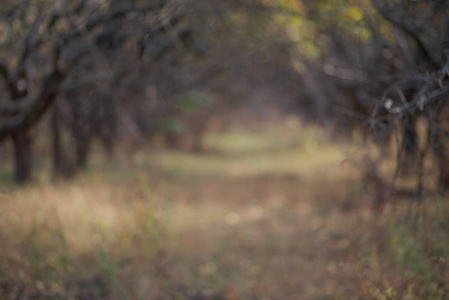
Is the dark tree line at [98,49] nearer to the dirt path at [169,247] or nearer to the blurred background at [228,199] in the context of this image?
the blurred background at [228,199]

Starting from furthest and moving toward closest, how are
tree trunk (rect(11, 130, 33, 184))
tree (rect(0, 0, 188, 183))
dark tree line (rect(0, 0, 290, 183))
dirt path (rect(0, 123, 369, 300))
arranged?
tree trunk (rect(11, 130, 33, 184))
dark tree line (rect(0, 0, 290, 183))
tree (rect(0, 0, 188, 183))
dirt path (rect(0, 123, 369, 300))

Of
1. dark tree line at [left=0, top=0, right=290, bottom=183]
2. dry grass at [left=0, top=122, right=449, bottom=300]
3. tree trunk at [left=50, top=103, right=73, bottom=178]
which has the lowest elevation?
dry grass at [left=0, top=122, right=449, bottom=300]

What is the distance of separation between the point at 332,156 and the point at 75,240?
48.8 feet

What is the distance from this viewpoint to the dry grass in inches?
185

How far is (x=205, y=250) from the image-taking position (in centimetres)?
716

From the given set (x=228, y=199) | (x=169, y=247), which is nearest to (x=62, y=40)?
(x=169, y=247)

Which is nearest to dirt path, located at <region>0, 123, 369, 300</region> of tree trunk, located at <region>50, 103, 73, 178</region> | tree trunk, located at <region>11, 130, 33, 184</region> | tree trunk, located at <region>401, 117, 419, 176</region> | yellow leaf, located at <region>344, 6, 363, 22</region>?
tree trunk, located at <region>401, 117, 419, 176</region>

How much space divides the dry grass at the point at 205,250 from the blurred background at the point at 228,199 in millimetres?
29

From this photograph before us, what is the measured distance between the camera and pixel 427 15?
5.52 meters

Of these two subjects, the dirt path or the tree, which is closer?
the dirt path

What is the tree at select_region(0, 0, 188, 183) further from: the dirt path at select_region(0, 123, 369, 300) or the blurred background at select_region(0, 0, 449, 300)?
the dirt path at select_region(0, 123, 369, 300)

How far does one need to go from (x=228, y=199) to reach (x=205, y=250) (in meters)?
5.05

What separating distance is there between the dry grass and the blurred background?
29 millimetres

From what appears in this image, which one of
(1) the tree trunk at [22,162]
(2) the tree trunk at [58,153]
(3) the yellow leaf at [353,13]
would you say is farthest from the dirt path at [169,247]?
(3) the yellow leaf at [353,13]
